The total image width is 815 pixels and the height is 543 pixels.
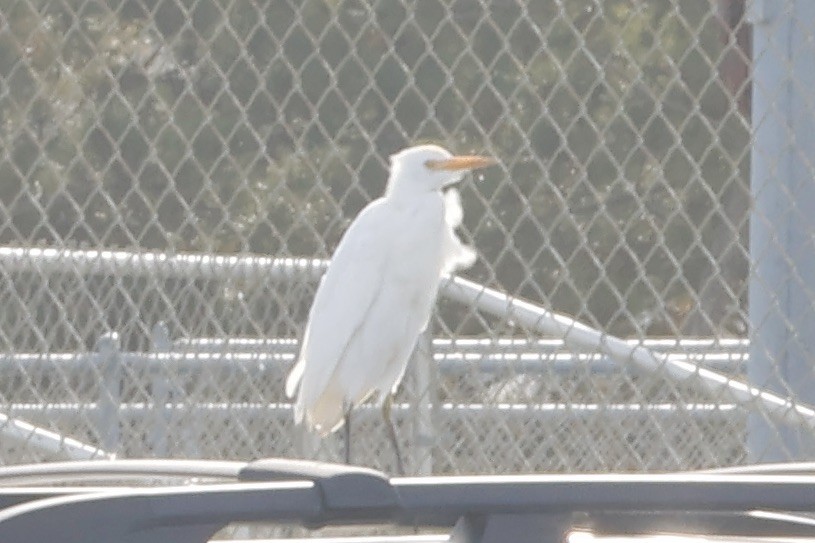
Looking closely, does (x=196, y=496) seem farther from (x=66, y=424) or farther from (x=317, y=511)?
(x=66, y=424)

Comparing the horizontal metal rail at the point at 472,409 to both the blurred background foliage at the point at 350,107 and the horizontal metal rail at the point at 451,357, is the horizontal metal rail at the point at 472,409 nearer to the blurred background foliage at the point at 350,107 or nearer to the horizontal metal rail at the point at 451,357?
the horizontal metal rail at the point at 451,357

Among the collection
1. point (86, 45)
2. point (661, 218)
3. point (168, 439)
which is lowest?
point (168, 439)

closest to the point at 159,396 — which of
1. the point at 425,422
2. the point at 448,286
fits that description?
the point at 425,422

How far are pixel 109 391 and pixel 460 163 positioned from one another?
134cm

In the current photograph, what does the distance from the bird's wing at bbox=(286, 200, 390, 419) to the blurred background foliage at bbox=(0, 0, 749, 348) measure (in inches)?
8.0

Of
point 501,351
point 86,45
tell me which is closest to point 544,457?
point 501,351

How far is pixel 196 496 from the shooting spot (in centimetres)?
128

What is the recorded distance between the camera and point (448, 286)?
4.45 meters

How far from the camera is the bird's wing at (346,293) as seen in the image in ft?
15.7

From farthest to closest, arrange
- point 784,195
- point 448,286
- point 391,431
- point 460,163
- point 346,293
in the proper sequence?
point 346,293 → point 460,163 → point 448,286 → point 391,431 → point 784,195

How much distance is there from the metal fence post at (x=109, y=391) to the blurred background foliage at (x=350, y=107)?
0.25 meters

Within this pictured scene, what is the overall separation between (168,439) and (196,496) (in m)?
2.35

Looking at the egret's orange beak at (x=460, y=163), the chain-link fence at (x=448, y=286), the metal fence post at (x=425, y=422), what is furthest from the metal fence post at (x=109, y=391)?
the egret's orange beak at (x=460, y=163)

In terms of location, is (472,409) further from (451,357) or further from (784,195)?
(784,195)
